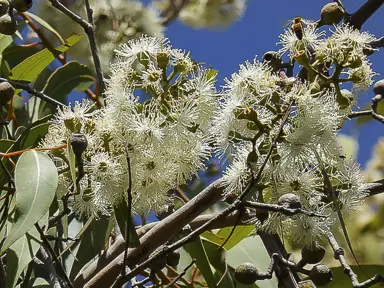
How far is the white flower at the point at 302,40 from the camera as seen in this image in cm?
137

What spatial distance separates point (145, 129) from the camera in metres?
1.32

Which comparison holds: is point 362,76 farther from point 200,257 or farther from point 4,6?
point 4,6

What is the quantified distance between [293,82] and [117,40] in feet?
4.40

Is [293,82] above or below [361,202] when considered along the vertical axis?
above

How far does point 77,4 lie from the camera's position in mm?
2777

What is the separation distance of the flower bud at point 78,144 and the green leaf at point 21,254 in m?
0.23

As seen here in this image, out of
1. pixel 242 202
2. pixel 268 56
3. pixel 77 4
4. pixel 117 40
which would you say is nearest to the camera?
pixel 242 202

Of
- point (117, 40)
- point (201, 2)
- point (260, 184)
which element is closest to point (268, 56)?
point (260, 184)

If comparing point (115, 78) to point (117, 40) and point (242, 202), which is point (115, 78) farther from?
point (117, 40)

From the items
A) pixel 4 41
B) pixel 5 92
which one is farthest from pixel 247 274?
pixel 4 41

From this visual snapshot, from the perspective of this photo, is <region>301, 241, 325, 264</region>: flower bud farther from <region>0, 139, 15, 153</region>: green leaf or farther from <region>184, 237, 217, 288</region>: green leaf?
<region>0, 139, 15, 153</region>: green leaf

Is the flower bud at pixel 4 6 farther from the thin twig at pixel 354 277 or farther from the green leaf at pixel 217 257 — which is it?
the thin twig at pixel 354 277

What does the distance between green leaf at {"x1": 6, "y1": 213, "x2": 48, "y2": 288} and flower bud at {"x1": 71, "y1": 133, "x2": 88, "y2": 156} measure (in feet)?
0.76

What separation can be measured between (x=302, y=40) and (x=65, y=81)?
95 centimetres
